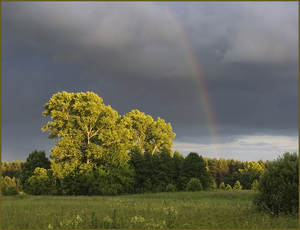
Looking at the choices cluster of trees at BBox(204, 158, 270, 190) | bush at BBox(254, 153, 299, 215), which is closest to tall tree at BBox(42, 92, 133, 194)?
bush at BBox(254, 153, 299, 215)

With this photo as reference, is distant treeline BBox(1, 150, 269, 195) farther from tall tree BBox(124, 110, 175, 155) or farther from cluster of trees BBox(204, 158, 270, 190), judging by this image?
cluster of trees BBox(204, 158, 270, 190)

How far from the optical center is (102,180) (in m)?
55.5

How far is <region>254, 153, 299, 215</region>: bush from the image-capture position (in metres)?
17.8

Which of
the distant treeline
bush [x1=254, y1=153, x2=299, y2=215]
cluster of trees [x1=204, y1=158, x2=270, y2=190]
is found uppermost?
bush [x1=254, y1=153, x2=299, y2=215]

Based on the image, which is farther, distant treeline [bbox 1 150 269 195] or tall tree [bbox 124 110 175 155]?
tall tree [bbox 124 110 175 155]

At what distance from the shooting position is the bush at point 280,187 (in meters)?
17.8

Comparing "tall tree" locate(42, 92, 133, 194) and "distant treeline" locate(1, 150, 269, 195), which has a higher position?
"tall tree" locate(42, 92, 133, 194)

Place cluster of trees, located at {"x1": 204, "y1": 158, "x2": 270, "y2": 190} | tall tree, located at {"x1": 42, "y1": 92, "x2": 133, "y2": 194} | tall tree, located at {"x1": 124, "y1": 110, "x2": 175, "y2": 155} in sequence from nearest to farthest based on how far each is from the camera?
1. tall tree, located at {"x1": 42, "y1": 92, "x2": 133, "y2": 194}
2. tall tree, located at {"x1": 124, "y1": 110, "x2": 175, "y2": 155}
3. cluster of trees, located at {"x1": 204, "y1": 158, "x2": 270, "y2": 190}

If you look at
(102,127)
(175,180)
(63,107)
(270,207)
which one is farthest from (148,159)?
(270,207)

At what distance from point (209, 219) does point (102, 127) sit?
43426mm

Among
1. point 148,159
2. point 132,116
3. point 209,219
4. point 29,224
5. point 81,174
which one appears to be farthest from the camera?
point 132,116

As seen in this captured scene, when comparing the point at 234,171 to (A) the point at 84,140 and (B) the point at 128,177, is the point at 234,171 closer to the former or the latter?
(B) the point at 128,177

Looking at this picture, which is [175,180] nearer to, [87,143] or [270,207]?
[87,143]

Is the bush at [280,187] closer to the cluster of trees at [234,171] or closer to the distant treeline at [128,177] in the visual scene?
the distant treeline at [128,177]
